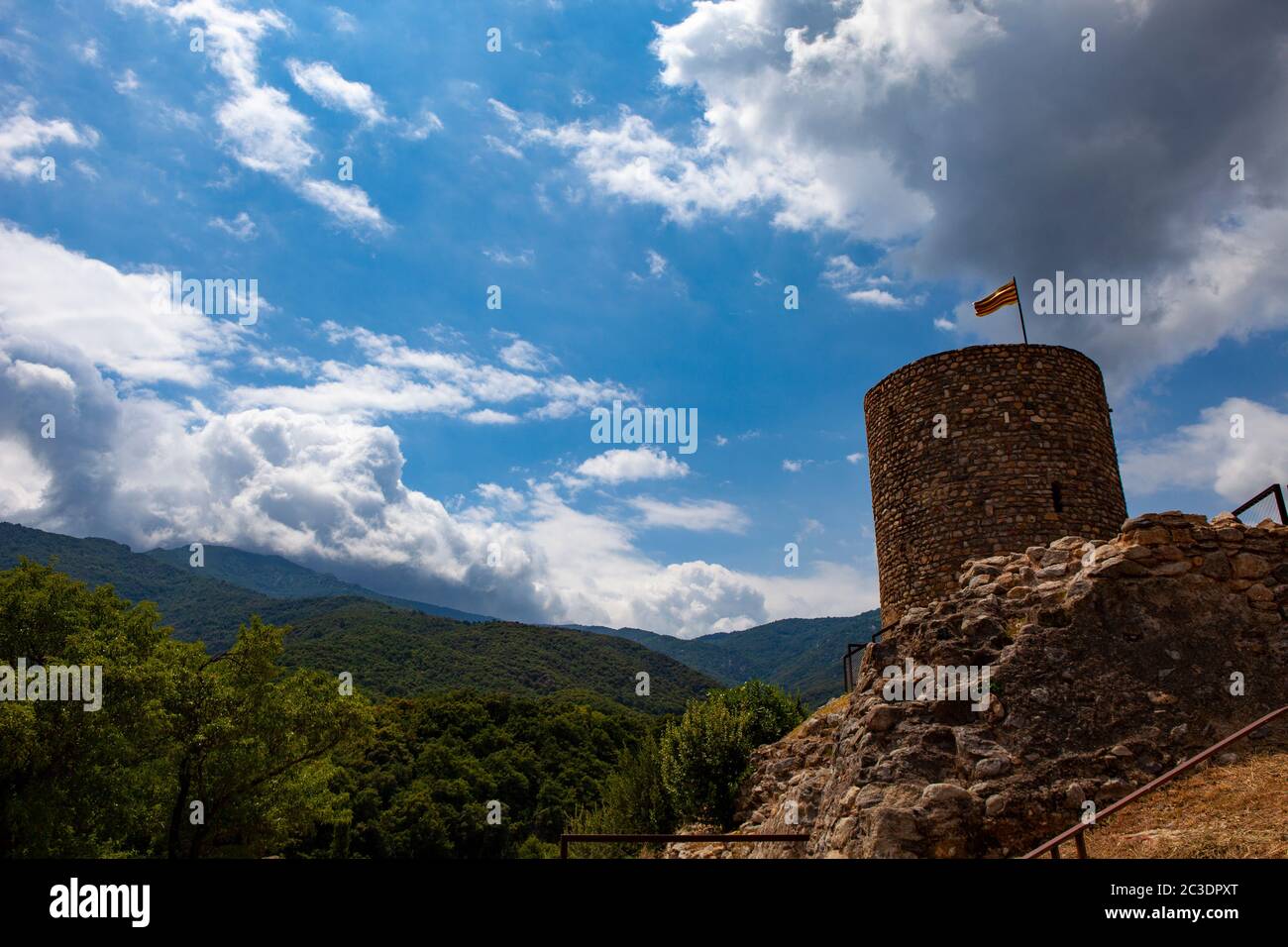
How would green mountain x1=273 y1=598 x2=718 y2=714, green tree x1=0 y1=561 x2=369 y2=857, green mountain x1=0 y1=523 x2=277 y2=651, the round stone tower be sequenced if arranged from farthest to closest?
Result: green mountain x1=0 y1=523 x2=277 y2=651
green mountain x1=273 y1=598 x2=718 y2=714
green tree x1=0 y1=561 x2=369 y2=857
the round stone tower

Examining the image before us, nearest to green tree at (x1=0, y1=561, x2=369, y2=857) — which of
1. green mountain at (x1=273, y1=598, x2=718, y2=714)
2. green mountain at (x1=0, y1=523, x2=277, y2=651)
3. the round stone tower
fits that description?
the round stone tower

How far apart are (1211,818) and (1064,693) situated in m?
2.25

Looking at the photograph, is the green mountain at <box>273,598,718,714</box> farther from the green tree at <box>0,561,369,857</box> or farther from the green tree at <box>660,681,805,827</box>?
the green tree at <box>660,681,805,827</box>

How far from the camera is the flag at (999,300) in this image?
1898 centimetres

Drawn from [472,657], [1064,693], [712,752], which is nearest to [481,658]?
[472,657]

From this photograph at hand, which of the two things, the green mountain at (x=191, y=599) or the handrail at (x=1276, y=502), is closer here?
the handrail at (x=1276, y=502)

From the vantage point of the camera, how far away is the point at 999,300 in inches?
759

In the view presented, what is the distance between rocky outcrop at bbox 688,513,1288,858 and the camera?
824 centimetres

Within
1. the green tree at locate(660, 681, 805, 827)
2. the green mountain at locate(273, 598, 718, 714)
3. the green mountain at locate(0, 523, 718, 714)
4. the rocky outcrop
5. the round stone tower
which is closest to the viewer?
the rocky outcrop

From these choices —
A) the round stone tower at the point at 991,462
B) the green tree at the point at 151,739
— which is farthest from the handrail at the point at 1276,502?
the green tree at the point at 151,739

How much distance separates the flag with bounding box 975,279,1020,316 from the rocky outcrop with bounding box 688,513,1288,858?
393 inches

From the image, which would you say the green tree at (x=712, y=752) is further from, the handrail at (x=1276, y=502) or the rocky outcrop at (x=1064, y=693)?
the handrail at (x=1276, y=502)

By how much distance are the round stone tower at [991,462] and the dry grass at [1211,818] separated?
8578 millimetres
